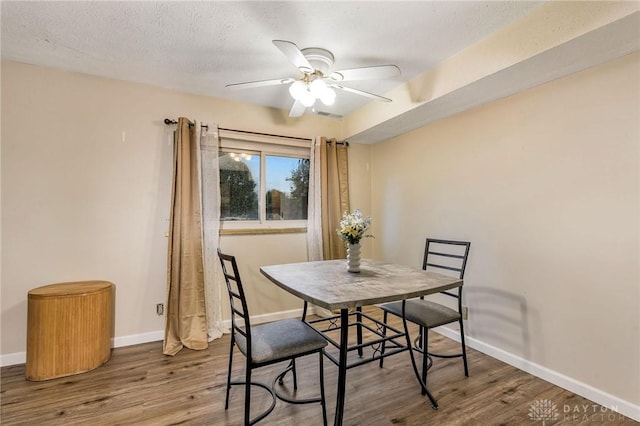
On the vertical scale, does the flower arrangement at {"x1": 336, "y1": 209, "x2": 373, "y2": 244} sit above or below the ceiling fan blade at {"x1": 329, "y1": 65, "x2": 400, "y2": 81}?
below

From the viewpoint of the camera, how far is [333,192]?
3.62 m

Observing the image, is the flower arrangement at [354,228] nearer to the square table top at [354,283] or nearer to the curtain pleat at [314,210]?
the square table top at [354,283]

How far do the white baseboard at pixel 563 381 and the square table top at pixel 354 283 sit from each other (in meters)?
1.08

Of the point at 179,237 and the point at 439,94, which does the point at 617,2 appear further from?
the point at 179,237

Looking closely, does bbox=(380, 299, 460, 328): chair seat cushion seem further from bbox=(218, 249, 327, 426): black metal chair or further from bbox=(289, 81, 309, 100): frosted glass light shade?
bbox=(289, 81, 309, 100): frosted glass light shade

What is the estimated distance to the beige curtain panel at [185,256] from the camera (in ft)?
8.95

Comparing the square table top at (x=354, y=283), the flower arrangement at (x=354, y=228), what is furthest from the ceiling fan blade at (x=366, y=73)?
the square table top at (x=354, y=283)

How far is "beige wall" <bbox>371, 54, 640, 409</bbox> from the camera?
181cm

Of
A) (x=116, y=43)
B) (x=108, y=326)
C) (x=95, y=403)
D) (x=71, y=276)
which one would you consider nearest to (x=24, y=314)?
(x=71, y=276)

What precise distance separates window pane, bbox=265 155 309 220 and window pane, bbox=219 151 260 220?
160 mm

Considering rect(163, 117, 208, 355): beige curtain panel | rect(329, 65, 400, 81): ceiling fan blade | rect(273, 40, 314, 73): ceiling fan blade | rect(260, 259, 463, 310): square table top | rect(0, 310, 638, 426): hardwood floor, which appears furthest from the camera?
rect(163, 117, 208, 355): beige curtain panel

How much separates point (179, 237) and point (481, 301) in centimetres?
281

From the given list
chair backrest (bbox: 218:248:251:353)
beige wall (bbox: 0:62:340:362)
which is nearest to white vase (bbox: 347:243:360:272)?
chair backrest (bbox: 218:248:251:353)

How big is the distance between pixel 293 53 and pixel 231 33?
578mm
